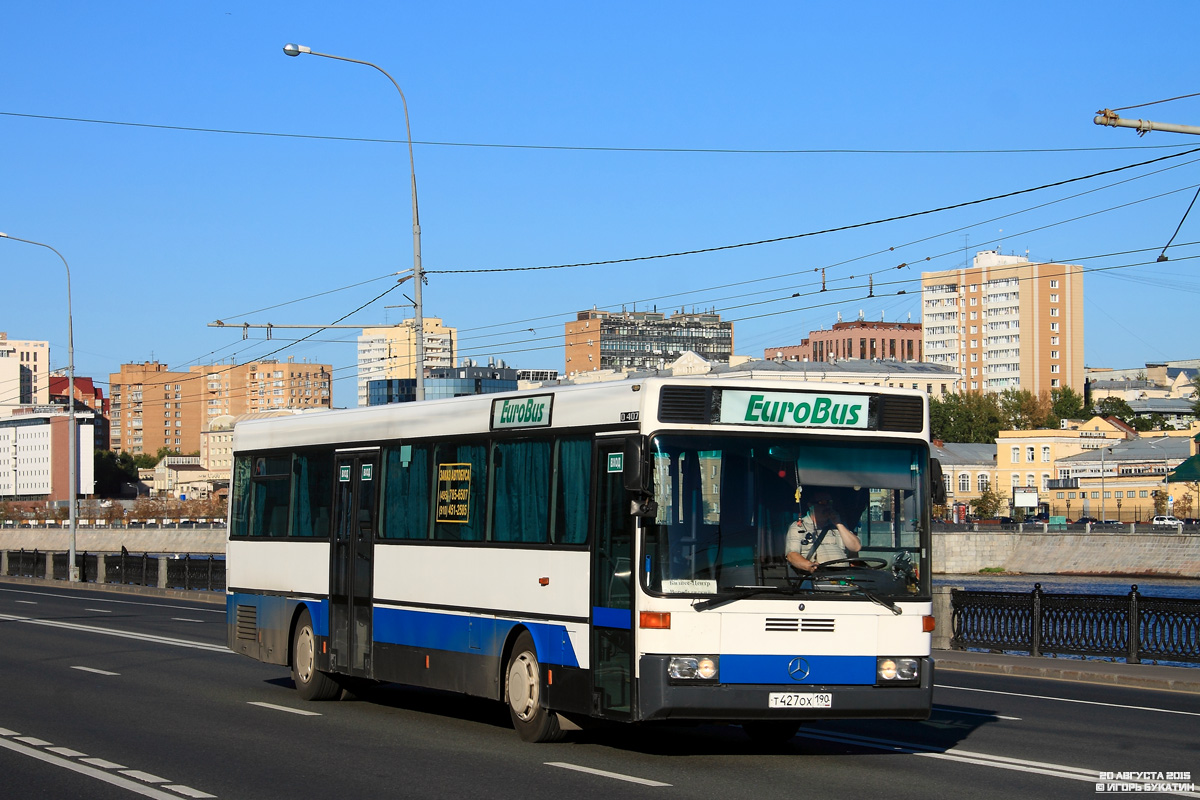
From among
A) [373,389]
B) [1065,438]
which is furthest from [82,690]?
[373,389]

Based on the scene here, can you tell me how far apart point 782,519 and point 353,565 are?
581 centimetres

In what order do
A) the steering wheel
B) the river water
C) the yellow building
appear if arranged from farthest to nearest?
the yellow building, the river water, the steering wheel

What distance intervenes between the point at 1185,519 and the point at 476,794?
362 feet

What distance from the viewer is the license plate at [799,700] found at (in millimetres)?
10508

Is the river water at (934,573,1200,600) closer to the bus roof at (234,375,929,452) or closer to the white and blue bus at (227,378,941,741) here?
the white and blue bus at (227,378,941,741)

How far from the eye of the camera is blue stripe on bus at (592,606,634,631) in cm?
1065

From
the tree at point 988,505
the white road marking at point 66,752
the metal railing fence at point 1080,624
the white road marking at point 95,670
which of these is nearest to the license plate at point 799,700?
the white road marking at point 66,752

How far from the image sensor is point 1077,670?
20.0 m

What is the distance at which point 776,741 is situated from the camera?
12.0 m

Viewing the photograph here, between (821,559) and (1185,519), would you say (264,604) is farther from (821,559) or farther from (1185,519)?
(1185,519)

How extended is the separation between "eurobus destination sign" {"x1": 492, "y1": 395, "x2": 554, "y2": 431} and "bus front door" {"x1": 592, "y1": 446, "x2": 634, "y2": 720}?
3.40ft

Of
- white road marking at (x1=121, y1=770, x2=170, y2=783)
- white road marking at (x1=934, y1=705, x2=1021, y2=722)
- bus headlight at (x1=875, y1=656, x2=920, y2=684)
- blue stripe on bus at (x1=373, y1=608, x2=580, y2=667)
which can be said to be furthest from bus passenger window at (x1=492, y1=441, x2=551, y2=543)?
white road marking at (x1=934, y1=705, x2=1021, y2=722)

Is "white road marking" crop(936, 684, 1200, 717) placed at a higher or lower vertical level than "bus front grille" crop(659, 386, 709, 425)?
lower

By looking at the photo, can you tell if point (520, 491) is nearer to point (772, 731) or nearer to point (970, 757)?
point (772, 731)
